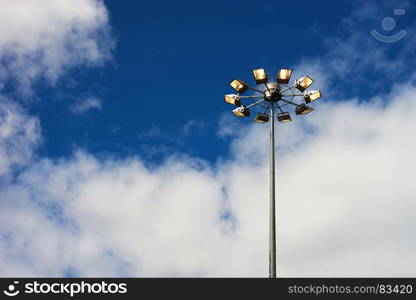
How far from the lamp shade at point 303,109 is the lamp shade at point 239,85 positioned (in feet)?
5.49

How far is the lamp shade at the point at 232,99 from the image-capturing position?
47.4ft

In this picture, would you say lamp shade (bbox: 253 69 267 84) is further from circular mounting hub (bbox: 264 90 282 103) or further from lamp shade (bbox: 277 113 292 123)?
lamp shade (bbox: 277 113 292 123)

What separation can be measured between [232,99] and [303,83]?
219 cm

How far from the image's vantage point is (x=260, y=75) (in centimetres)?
1364

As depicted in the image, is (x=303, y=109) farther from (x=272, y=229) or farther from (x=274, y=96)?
(x=272, y=229)

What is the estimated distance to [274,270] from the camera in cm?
1056

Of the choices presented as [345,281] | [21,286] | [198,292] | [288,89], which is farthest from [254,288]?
[288,89]

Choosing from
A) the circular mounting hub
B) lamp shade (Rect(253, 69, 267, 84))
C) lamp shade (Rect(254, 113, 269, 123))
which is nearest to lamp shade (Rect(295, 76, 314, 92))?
the circular mounting hub

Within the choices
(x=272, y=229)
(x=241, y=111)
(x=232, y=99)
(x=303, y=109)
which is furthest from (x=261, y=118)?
(x=272, y=229)

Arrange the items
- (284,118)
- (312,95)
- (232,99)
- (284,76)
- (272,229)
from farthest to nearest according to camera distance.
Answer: (232,99), (284,118), (312,95), (284,76), (272,229)

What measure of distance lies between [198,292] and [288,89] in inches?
258

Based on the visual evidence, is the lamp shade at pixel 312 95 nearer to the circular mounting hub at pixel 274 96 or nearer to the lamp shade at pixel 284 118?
the lamp shade at pixel 284 118

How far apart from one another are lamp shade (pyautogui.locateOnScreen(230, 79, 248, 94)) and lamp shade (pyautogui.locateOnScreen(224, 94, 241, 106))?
220 mm

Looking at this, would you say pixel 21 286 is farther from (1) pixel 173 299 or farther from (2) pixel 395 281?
(2) pixel 395 281
